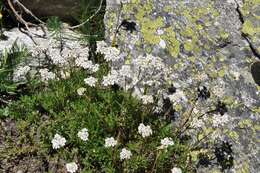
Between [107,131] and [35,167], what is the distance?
2.63 ft

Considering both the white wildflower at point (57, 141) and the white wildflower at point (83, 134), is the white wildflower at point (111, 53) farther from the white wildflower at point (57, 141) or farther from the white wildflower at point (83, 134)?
the white wildflower at point (57, 141)

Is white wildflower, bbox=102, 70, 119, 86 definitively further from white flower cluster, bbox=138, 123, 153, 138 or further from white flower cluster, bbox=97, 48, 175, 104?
white flower cluster, bbox=138, 123, 153, 138

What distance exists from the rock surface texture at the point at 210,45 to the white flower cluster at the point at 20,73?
3.25 feet

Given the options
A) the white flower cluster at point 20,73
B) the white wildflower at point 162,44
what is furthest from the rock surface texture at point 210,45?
the white flower cluster at point 20,73

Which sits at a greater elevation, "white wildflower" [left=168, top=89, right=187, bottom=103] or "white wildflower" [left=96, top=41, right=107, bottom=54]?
"white wildflower" [left=96, top=41, right=107, bottom=54]

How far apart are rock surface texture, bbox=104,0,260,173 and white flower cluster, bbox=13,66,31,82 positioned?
0.99m

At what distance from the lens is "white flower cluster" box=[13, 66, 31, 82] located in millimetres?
5293

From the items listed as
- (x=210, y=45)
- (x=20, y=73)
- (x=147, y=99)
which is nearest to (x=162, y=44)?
(x=210, y=45)

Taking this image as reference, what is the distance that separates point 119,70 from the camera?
17.7ft

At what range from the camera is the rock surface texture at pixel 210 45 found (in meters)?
5.18

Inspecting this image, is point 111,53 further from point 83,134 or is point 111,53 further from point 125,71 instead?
point 83,134

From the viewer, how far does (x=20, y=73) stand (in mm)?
5289

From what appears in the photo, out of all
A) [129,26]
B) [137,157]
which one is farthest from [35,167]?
[129,26]

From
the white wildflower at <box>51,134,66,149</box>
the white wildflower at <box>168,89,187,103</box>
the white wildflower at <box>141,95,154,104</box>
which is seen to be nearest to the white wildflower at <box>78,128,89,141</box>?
the white wildflower at <box>51,134,66,149</box>
